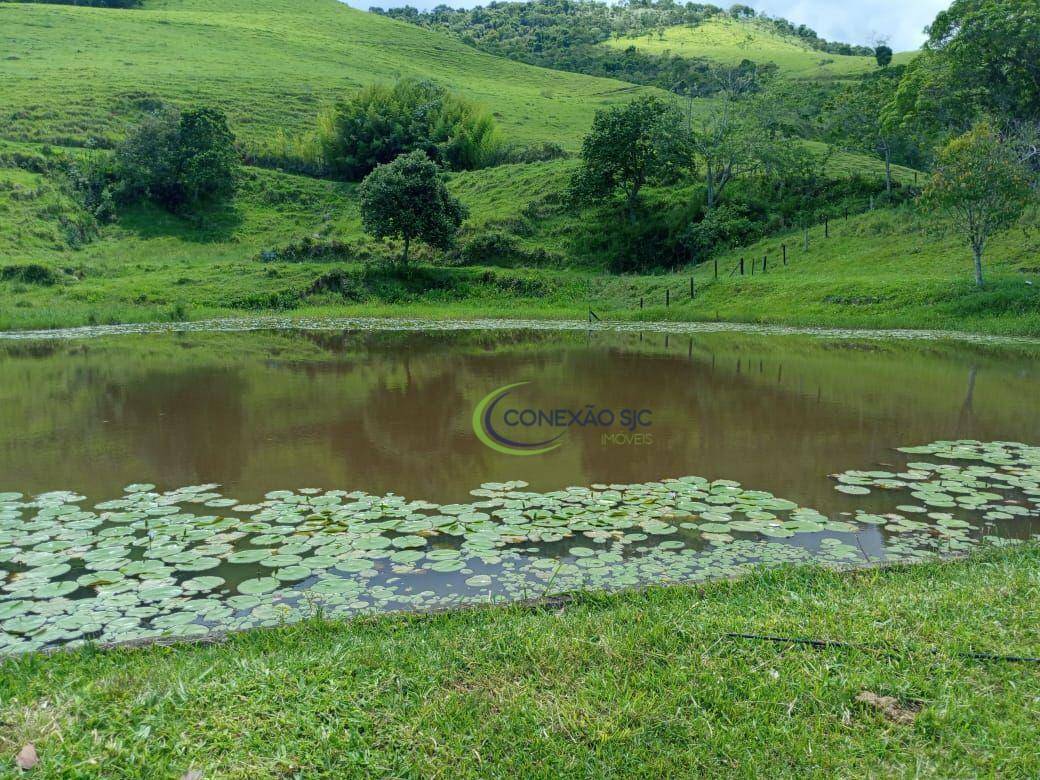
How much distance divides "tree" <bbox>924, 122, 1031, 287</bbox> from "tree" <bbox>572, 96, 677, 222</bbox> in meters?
18.0

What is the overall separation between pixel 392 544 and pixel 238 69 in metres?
73.4

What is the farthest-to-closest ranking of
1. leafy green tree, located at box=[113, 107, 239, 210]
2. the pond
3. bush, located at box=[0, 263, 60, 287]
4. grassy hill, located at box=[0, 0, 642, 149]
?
grassy hill, located at box=[0, 0, 642, 149], leafy green tree, located at box=[113, 107, 239, 210], bush, located at box=[0, 263, 60, 287], the pond

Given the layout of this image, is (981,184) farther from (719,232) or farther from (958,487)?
(958,487)

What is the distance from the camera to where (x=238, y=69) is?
69062 millimetres

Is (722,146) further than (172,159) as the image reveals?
No

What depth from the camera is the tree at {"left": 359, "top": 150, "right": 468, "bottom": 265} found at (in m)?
32.5

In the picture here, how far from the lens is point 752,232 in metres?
36.7

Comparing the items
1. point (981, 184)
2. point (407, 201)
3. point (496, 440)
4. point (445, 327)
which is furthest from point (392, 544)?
point (407, 201)

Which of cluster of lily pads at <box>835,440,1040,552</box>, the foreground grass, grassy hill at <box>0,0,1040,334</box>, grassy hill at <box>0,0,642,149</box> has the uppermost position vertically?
grassy hill at <box>0,0,642,149</box>

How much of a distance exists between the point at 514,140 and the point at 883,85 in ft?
80.2

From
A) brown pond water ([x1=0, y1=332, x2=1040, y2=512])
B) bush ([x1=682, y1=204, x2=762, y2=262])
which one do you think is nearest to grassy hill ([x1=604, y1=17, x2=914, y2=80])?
bush ([x1=682, y1=204, x2=762, y2=262])

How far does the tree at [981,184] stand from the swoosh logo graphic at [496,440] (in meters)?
16.7

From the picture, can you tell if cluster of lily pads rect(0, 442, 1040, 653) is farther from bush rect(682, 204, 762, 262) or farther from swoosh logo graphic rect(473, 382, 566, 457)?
bush rect(682, 204, 762, 262)

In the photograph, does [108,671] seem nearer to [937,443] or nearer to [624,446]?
[624,446]
